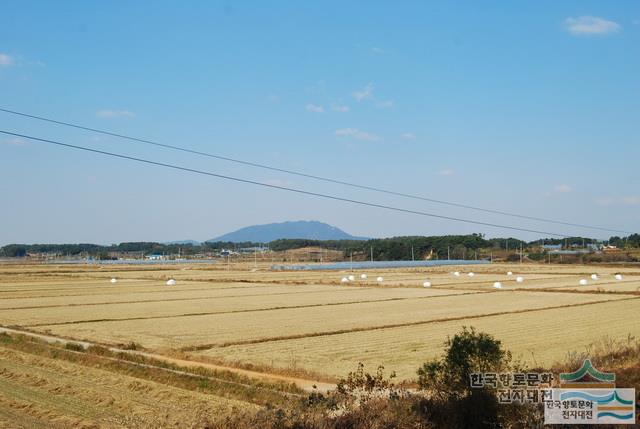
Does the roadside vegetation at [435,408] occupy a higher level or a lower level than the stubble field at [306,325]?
higher

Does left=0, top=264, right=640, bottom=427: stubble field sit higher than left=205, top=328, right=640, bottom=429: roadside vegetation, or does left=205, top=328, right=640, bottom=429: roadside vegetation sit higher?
left=205, top=328, right=640, bottom=429: roadside vegetation

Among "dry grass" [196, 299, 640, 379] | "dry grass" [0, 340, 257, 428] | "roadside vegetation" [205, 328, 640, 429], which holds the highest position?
"roadside vegetation" [205, 328, 640, 429]

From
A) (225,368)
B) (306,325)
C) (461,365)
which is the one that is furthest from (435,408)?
(306,325)

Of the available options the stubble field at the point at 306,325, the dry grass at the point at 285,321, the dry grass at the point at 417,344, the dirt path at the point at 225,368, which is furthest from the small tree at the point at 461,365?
the dry grass at the point at 285,321

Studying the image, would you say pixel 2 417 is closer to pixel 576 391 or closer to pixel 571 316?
pixel 576 391

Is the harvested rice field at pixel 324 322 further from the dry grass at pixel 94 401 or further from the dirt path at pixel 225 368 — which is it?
the dry grass at pixel 94 401

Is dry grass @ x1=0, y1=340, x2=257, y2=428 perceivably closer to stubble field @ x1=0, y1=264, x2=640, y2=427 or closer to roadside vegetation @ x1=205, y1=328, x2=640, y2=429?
stubble field @ x1=0, y1=264, x2=640, y2=427

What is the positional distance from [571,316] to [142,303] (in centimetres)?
2752

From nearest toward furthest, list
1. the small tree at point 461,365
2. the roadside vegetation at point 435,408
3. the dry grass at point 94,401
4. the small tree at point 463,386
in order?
the roadside vegetation at point 435,408, the small tree at point 463,386, the small tree at point 461,365, the dry grass at point 94,401

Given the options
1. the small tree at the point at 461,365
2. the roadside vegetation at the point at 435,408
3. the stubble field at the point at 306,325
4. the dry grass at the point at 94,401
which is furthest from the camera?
the stubble field at the point at 306,325

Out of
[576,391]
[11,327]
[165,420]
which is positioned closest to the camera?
[576,391]

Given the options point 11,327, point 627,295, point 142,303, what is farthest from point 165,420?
point 627,295

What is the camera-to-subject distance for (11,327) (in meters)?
29.5

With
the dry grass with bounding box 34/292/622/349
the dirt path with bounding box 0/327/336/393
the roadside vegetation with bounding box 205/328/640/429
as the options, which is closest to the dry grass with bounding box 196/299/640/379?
the dirt path with bounding box 0/327/336/393
